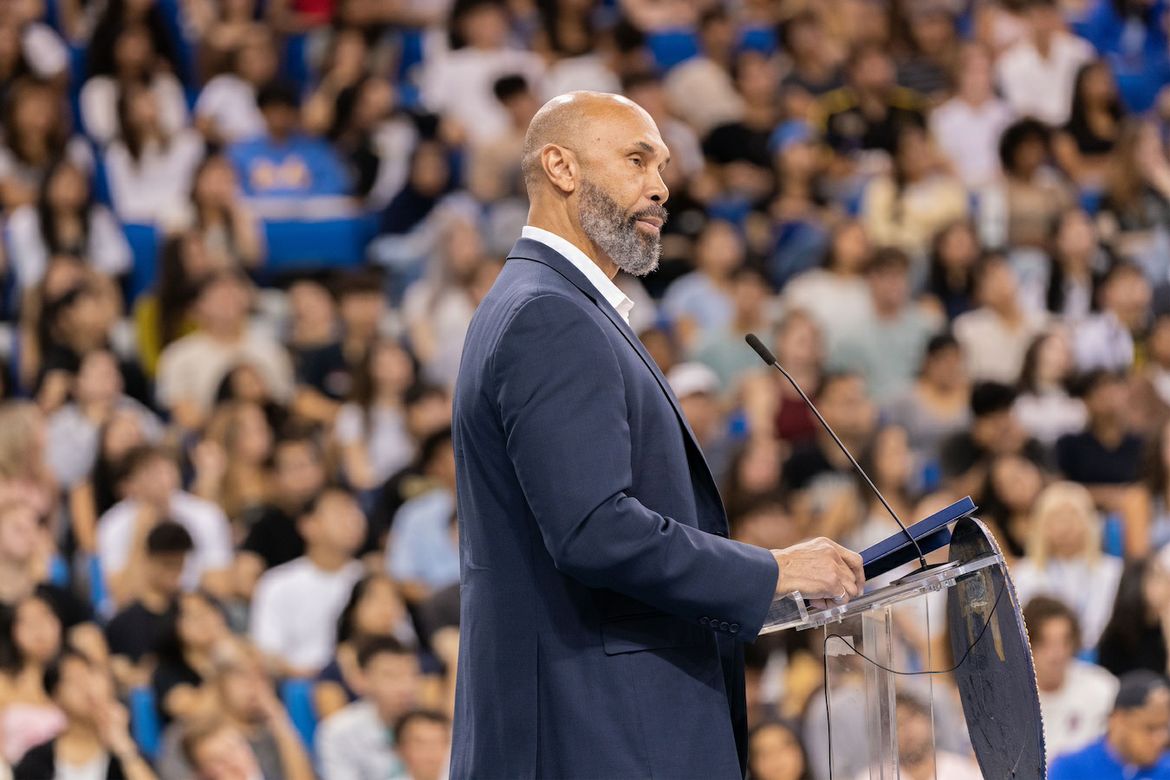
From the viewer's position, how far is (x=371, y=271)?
740cm

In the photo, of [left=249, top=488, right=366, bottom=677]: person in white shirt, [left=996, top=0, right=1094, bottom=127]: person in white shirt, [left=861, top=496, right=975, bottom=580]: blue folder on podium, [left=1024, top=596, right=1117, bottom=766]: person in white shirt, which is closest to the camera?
[left=861, top=496, right=975, bottom=580]: blue folder on podium

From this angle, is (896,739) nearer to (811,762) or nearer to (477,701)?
(477,701)

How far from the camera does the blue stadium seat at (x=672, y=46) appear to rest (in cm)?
942

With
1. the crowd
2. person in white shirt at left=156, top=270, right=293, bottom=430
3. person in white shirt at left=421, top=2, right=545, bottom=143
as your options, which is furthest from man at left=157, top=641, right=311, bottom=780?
person in white shirt at left=421, top=2, right=545, bottom=143

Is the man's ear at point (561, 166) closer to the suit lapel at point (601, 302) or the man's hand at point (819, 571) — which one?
the suit lapel at point (601, 302)

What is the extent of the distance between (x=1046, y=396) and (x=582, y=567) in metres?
5.22

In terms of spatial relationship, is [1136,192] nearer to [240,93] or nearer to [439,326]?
[439,326]

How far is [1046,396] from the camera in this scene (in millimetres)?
7051

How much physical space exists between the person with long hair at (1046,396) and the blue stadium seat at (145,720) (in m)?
3.50

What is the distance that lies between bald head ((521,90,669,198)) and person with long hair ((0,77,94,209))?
5278 mm

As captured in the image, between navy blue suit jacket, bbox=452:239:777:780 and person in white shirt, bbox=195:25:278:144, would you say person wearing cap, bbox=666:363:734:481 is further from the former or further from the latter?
navy blue suit jacket, bbox=452:239:777:780

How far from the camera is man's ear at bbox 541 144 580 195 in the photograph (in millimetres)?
2434

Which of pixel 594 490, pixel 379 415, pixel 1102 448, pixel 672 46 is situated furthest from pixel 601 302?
pixel 672 46

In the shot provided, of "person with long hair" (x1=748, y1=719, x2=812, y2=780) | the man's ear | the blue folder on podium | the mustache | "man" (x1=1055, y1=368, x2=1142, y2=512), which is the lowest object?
"man" (x1=1055, y1=368, x2=1142, y2=512)
